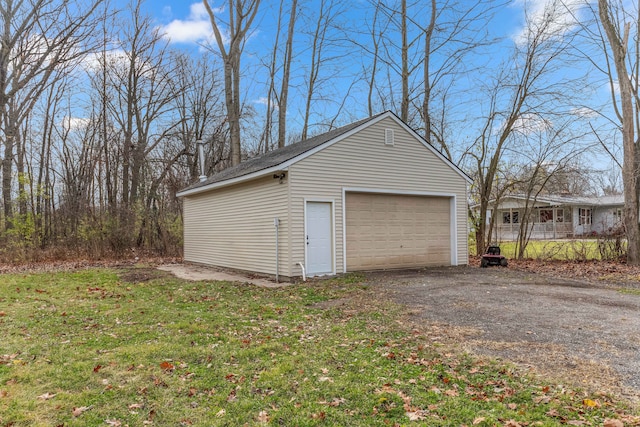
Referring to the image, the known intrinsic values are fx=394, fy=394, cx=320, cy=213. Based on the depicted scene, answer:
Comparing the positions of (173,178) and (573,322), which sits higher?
(173,178)

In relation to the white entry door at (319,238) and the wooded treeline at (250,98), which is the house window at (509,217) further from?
the white entry door at (319,238)

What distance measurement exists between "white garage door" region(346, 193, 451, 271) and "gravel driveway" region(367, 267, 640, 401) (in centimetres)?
126

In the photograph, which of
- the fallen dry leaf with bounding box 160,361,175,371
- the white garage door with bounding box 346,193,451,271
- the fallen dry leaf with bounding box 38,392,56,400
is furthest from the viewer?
the white garage door with bounding box 346,193,451,271

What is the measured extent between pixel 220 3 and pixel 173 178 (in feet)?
28.2

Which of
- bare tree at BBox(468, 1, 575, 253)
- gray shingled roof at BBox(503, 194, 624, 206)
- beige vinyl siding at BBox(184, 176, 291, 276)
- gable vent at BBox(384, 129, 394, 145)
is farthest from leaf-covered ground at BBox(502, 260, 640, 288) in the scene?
gray shingled roof at BBox(503, 194, 624, 206)

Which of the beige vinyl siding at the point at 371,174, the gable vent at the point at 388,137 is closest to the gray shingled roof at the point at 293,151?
the beige vinyl siding at the point at 371,174

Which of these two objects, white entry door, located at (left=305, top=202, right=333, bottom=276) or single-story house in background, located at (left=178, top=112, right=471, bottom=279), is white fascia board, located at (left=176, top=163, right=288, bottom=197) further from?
white entry door, located at (left=305, top=202, right=333, bottom=276)

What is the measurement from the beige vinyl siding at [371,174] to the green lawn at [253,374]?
11.9ft

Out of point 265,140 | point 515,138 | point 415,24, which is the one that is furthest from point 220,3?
point 515,138

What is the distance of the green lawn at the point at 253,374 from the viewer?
2.87 metres

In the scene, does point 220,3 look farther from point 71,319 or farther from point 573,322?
point 573,322

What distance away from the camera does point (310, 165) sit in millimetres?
9594

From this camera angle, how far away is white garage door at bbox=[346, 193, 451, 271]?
10.4m

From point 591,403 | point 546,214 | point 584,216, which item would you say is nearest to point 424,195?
point 591,403
